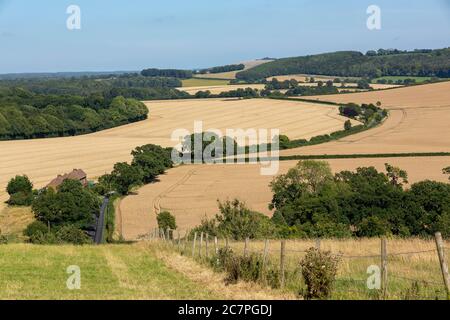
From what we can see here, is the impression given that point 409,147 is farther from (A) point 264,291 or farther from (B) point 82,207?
(A) point 264,291

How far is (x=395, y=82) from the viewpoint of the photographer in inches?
7072

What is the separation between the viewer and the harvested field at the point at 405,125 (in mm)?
76812

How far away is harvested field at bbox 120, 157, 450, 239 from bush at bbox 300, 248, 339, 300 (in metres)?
30.5

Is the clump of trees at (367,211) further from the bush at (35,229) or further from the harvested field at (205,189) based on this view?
the bush at (35,229)

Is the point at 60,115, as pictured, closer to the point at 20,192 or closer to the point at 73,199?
the point at 20,192

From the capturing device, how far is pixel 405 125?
98.0m

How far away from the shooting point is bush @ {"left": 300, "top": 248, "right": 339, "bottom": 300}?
11.8 meters

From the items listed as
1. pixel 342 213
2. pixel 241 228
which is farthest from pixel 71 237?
pixel 342 213

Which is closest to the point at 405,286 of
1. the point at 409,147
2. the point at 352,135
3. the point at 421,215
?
the point at 421,215

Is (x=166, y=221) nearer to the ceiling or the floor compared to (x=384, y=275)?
nearer to the floor

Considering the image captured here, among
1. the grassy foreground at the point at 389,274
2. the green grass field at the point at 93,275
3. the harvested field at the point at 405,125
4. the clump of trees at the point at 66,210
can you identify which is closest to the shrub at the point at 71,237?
the clump of trees at the point at 66,210

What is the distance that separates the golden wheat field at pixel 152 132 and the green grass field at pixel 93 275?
132 ft

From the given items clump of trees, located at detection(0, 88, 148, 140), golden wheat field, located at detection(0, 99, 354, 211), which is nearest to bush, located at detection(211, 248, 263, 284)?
golden wheat field, located at detection(0, 99, 354, 211)

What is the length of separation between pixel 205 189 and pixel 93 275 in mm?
41177
